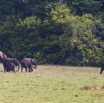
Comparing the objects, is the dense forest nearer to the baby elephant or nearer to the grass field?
the baby elephant

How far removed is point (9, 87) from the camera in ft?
62.8

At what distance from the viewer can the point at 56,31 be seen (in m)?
39.4

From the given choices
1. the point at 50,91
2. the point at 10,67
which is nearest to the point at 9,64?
the point at 10,67

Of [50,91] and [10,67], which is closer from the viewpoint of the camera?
[50,91]

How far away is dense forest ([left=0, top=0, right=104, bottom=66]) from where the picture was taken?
37.5m

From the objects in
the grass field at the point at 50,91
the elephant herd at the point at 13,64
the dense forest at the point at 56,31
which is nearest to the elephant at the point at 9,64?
the elephant herd at the point at 13,64

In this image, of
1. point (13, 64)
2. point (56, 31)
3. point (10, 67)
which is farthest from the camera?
point (56, 31)

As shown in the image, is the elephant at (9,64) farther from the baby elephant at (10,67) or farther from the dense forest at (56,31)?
the dense forest at (56,31)

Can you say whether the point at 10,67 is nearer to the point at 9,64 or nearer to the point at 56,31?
the point at 9,64

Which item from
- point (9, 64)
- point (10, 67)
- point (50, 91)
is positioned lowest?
point (10, 67)

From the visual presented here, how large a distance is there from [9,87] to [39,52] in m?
20.4

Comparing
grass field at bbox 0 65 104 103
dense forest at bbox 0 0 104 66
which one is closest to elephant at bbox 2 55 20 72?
grass field at bbox 0 65 104 103

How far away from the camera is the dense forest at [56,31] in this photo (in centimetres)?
3753

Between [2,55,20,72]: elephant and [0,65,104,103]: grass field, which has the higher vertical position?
[0,65,104,103]: grass field
